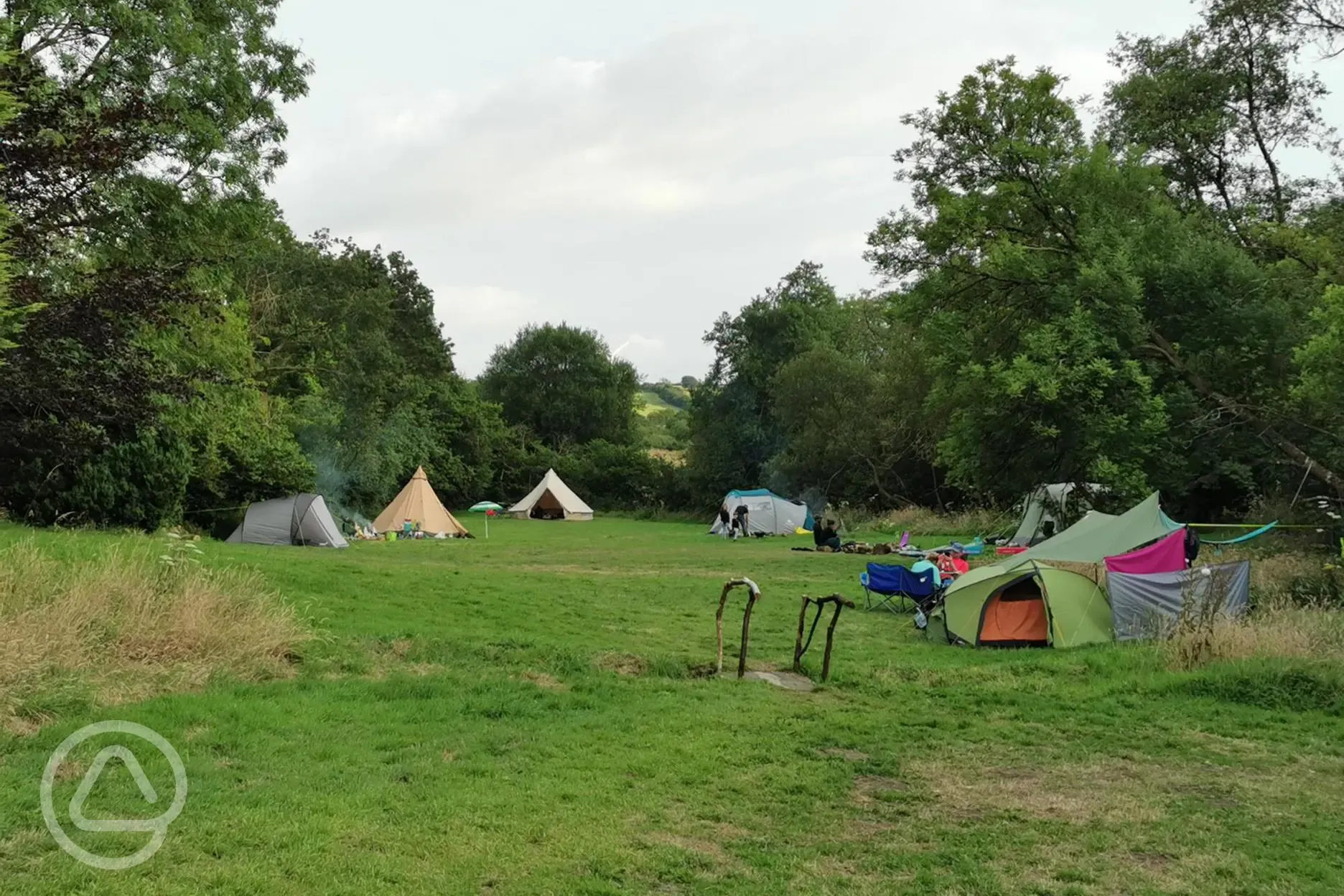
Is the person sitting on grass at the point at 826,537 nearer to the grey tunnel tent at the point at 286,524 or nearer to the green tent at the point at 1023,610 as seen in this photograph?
the green tent at the point at 1023,610

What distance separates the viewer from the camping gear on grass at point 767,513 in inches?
1255

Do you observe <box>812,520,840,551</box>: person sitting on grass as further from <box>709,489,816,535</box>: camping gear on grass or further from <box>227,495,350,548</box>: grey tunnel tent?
<box>227,495,350,548</box>: grey tunnel tent

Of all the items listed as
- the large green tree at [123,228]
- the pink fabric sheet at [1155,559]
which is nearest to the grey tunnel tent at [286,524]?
the large green tree at [123,228]

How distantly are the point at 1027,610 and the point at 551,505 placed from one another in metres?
32.3

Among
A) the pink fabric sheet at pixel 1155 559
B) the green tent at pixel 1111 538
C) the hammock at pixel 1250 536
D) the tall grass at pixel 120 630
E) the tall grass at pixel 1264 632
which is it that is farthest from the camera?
the green tent at pixel 1111 538

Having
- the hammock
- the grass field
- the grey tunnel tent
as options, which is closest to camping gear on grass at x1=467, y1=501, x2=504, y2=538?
the grey tunnel tent

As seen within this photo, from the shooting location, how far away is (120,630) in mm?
6613

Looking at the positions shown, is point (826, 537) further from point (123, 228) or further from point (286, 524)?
point (123, 228)

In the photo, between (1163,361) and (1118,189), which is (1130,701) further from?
(1118,189)

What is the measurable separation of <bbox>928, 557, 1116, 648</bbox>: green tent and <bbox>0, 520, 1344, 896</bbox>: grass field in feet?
2.05

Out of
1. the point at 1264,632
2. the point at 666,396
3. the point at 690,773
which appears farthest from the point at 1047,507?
the point at 666,396

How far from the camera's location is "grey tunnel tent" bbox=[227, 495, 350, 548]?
22141mm

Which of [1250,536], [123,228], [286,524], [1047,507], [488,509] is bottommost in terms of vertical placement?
[488,509]

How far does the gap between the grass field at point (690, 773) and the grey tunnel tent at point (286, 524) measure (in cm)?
1238
